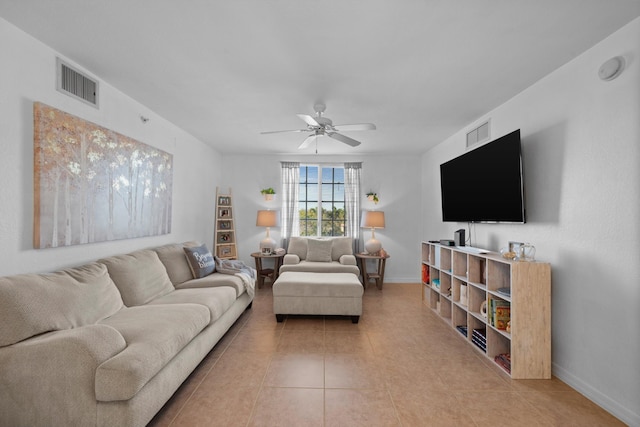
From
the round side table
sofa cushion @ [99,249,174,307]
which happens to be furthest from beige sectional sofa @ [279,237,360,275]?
sofa cushion @ [99,249,174,307]

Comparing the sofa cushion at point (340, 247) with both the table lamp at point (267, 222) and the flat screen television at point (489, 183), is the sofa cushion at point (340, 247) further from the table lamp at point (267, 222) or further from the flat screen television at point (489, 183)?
the flat screen television at point (489, 183)

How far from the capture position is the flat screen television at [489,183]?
9.46 ft

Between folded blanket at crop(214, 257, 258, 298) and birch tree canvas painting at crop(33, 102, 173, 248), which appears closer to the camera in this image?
birch tree canvas painting at crop(33, 102, 173, 248)

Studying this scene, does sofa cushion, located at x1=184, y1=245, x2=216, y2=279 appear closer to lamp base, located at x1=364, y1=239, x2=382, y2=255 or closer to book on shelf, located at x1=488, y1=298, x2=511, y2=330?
lamp base, located at x1=364, y1=239, x2=382, y2=255

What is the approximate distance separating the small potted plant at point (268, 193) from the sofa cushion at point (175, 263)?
2.44 metres

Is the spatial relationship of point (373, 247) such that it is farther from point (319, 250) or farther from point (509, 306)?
point (509, 306)

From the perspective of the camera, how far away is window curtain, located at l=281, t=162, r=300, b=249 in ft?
20.5

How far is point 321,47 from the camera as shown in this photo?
2324mm

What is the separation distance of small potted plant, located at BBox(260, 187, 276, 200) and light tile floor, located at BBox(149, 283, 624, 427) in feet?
9.85

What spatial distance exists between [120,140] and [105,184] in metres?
0.51

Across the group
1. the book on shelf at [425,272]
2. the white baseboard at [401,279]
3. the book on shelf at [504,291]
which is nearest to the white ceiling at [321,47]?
the book on shelf at [504,291]

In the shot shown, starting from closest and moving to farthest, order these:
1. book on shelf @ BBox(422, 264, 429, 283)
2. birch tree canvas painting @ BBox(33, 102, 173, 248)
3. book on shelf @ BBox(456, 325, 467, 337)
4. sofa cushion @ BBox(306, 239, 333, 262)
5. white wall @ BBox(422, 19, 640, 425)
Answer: white wall @ BBox(422, 19, 640, 425) → birch tree canvas painting @ BBox(33, 102, 173, 248) → book on shelf @ BBox(456, 325, 467, 337) → book on shelf @ BBox(422, 264, 429, 283) → sofa cushion @ BBox(306, 239, 333, 262)

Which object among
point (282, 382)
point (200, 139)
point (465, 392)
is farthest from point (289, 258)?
point (465, 392)

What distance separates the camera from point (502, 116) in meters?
3.44
